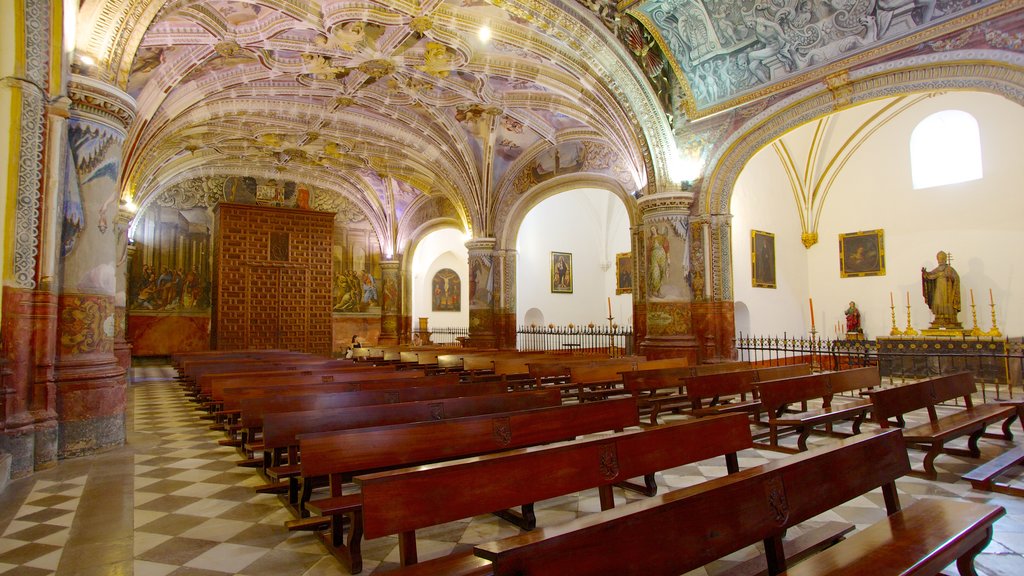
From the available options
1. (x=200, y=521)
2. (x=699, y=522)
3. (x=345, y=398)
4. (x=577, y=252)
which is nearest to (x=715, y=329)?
(x=345, y=398)

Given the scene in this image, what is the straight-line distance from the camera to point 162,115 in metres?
11.9

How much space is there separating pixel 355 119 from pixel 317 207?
693cm

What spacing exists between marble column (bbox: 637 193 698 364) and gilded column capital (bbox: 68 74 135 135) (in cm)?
910

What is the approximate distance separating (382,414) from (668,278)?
339 inches

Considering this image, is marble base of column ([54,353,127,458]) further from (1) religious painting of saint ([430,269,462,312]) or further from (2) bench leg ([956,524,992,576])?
(1) religious painting of saint ([430,269,462,312])

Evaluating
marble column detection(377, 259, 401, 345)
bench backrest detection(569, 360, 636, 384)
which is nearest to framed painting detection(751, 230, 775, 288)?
bench backrest detection(569, 360, 636, 384)

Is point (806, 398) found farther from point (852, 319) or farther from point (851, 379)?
point (852, 319)

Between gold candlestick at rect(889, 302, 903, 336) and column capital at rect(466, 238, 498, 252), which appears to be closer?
gold candlestick at rect(889, 302, 903, 336)

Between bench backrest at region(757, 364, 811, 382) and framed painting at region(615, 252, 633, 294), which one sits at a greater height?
framed painting at region(615, 252, 633, 294)

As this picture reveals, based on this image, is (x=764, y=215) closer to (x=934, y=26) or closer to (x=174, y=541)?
(x=934, y=26)

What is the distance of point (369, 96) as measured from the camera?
13383 mm

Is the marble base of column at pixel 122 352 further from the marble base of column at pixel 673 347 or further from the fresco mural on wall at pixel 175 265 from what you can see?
the marble base of column at pixel 673 347

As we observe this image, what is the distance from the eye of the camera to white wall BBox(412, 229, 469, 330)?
23672 millimetres

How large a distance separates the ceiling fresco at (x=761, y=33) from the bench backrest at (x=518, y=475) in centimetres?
814
